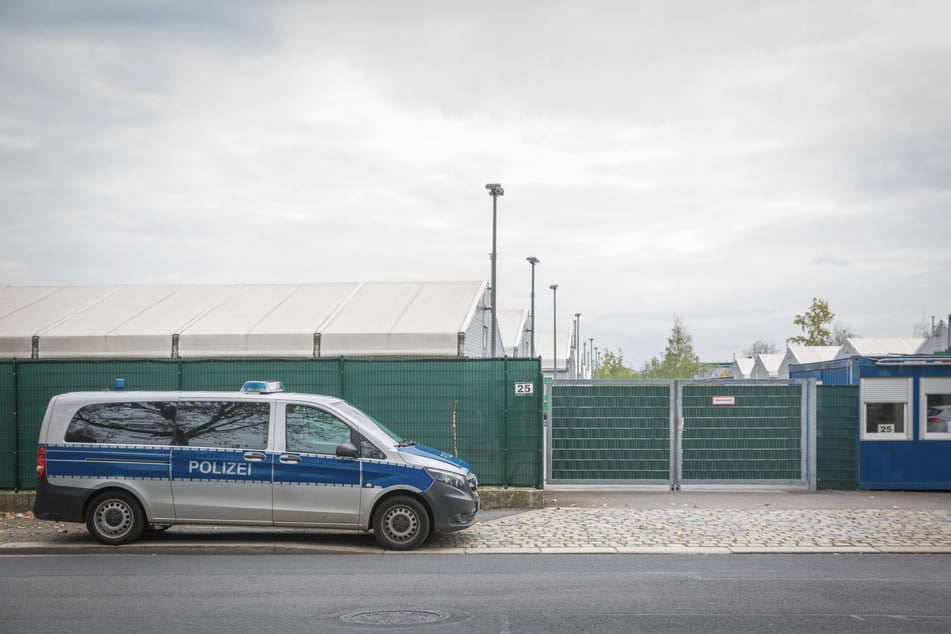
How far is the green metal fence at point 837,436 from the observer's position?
655 inches

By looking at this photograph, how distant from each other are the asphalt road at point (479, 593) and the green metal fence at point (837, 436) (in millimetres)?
5986

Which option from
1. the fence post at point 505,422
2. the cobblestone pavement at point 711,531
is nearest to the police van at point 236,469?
the cobblestone pavement at point 711,531

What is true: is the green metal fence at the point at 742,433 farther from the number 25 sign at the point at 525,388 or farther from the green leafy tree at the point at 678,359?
the green leafy tree at the point at 678,359

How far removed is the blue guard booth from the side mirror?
9679 millimetres

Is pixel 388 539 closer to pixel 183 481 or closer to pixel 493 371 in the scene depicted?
pixel 183 481

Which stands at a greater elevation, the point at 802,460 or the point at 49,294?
the point at 49,294

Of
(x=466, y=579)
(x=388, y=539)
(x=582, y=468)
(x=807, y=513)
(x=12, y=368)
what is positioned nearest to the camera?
(x=466, y=579)

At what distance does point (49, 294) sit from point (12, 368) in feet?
64.2

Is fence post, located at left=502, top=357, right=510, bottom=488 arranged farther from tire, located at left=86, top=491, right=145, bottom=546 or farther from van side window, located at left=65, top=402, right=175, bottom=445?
tire, located at left=86, top=491, right=145, bottom=546

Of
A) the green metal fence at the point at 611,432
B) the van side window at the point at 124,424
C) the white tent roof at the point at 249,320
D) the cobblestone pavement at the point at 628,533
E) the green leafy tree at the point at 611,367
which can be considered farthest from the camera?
the green leafy tree at the point at 611,367

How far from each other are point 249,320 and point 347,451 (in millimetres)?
19498

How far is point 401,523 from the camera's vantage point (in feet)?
36.5

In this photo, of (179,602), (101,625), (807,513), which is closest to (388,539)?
(179,602)

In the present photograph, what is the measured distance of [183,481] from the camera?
36.7 feet
